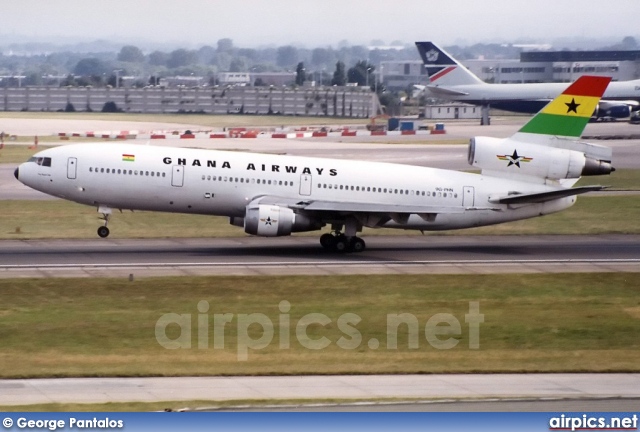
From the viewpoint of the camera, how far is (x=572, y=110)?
166ft

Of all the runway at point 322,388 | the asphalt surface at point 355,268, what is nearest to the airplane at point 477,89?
the asphalt surface at point 355,268

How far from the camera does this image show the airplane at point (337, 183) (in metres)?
47.9

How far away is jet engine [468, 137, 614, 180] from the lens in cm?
5059

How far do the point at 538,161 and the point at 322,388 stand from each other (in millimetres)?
26936

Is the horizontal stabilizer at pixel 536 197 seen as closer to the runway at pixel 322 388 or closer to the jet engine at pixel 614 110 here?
the runway at pixel 322 388

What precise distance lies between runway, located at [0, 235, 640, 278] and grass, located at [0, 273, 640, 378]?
6.62ft

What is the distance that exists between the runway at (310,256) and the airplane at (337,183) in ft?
4.81

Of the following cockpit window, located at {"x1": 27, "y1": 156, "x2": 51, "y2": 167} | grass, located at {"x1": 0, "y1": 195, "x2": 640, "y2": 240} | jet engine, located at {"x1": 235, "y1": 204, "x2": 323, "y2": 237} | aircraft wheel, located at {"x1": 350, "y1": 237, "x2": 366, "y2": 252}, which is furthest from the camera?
grass, located at {"x1": 0, "y1": 195, "x2": 640, "y2": 240}

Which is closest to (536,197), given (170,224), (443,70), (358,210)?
(358,210)

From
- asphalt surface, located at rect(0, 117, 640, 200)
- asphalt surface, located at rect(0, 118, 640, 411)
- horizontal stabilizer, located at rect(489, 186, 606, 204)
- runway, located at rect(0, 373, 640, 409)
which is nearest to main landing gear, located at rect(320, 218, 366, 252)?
asphalt surface, located at rect(0, 118, 640, 411)

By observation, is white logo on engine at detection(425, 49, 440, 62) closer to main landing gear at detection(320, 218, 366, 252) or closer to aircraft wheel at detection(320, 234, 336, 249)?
aircraft wheel at detection(320, 234, 336, 249)

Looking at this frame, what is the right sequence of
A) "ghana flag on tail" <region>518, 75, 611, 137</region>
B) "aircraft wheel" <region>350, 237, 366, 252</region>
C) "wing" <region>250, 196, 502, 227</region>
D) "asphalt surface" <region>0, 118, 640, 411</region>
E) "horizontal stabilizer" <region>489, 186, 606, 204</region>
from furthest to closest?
"ghana flag on tail" <region>518, 75, 611, 137</region> → "aircraft wheel" <region>350, 237, 366, 252</region> → "horizontal stabilizer" <region>489, 186, 606, 204</region> → "wing" <region>250, 196, 502, 227</region> → "asphalt surface" <region>0, 118, 640, 411</region>

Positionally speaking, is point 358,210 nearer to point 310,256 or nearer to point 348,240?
point 348,240

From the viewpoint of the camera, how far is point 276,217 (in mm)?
47219
